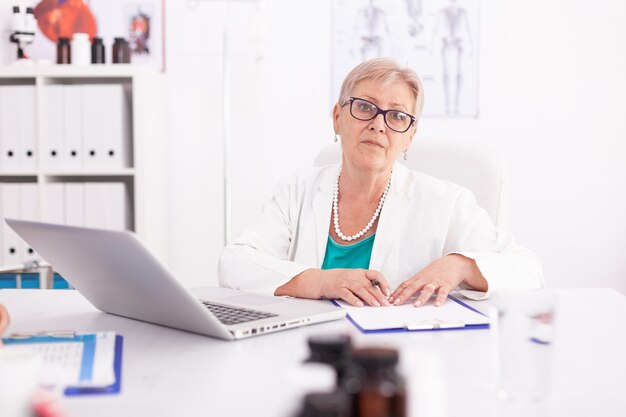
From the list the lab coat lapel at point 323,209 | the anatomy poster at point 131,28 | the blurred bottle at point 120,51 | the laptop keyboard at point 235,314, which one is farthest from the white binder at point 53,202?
the laptop keyboard at point 235,314

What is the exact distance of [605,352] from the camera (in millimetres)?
1062

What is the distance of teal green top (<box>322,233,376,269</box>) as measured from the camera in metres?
1.79

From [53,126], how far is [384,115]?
1.63 m

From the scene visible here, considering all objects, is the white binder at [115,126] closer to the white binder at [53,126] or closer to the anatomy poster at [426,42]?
the white binder at [53,126]

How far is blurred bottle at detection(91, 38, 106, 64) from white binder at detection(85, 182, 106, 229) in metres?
0.49

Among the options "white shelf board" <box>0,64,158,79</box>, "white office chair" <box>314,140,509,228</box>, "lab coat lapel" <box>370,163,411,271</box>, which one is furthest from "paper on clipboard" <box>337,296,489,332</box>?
"white shelf board" <box>0,64,158,79</box>

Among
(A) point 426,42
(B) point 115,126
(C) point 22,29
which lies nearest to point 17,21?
(C) point 22,29

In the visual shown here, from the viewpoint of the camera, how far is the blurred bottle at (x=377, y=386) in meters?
Result: 0.48

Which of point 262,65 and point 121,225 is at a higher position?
point 262,65

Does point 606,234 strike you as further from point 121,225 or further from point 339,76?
point 121,225

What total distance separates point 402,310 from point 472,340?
213mm

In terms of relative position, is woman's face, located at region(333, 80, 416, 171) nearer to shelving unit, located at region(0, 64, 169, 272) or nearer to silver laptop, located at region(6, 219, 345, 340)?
silver laptop, located at region(6, 219, 345, 340)

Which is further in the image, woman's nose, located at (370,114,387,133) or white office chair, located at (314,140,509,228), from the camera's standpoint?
white office chair, located at (314,140,509,228)

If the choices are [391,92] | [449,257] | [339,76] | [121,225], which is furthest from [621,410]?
[339,76]
